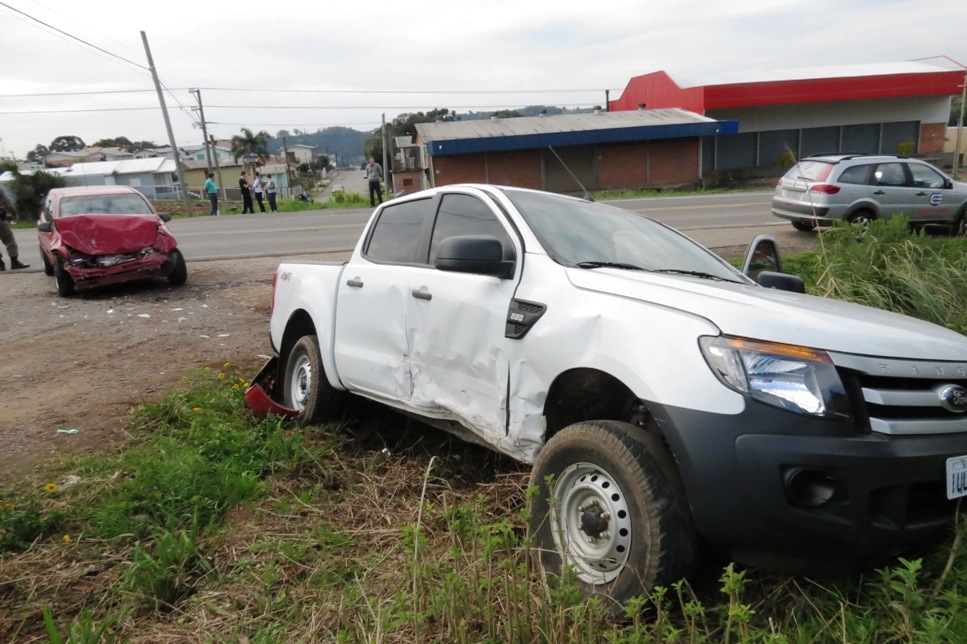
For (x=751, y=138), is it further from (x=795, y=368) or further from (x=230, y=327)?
(x=795, y=368)

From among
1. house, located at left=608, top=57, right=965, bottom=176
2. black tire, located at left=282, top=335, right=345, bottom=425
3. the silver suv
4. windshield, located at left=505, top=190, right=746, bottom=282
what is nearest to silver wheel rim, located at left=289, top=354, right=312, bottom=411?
black tire, located at left=282, top=335, right=345, bottom=425

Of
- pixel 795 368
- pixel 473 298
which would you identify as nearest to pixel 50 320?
pixel 473 298

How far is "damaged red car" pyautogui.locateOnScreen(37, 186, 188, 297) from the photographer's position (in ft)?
35.7

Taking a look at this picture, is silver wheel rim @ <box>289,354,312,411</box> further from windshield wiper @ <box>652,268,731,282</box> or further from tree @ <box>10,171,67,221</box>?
tree @ <box>10,171,67,221</box>

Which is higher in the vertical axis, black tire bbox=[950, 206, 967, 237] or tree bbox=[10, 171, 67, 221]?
tree bbox=[10, 171, 67, 221]

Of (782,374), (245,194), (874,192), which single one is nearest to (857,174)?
(874,192)

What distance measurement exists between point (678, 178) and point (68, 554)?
40121 mm

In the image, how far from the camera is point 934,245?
351 inches

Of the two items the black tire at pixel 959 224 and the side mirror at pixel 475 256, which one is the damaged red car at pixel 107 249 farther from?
the black tire at pixel 959 224

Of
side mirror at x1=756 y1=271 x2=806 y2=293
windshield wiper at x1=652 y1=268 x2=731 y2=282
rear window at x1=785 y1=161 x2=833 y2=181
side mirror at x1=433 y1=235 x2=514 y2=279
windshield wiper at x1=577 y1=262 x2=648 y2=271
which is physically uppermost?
side mirror at x1=433 y1=235 x2=514 y2=279

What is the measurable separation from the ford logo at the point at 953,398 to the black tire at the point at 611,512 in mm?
969

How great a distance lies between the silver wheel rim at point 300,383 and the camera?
5582mm

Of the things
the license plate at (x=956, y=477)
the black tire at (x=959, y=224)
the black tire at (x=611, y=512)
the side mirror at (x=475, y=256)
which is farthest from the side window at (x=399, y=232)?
the black tire at (x=959, y=224)

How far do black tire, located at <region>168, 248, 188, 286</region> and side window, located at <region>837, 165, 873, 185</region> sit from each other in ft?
38.4
